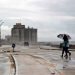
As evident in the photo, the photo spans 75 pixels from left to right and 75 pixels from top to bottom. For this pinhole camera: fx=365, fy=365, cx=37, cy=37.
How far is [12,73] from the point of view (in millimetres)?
17484

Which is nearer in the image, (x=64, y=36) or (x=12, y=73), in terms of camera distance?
(x=12, y=73)

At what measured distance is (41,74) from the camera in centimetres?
1655

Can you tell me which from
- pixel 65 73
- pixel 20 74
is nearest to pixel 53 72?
pixel 65 73

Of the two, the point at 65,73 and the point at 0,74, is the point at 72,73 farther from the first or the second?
the point at 0,74

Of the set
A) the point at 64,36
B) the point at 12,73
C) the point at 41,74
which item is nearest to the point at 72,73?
the point at 41,74

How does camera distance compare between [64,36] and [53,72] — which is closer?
[53,72]

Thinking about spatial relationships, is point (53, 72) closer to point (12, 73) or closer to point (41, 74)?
point (41, 74)

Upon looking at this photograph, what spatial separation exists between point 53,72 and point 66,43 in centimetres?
1359

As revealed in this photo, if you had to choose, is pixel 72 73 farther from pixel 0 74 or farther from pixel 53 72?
pixel 0 74

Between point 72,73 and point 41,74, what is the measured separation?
164 centimetres

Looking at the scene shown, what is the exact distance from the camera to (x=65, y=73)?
17.2 metres

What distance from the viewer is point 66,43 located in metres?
30.7

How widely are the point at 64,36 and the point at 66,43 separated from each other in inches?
24.4

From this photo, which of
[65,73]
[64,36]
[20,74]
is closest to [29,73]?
[20,74]
